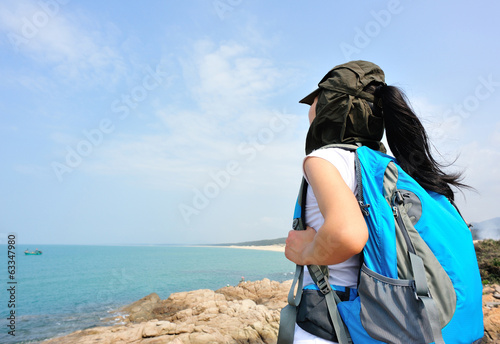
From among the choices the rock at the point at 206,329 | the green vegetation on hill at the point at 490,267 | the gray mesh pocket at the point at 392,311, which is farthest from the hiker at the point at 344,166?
the green vegetation on hill at the point at 490,267

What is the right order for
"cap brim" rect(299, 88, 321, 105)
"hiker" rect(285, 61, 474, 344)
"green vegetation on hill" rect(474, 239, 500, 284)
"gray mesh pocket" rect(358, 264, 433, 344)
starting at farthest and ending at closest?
1. "green vegetation on hill" rect(474, 239, 500, 284)
2. "cap brim" rect(299, 88, 321, 105)
3. "hiker" rect(285, 61, 474, 344)
4. "gray mesh pocket" rect(358, 264, 433, 344)

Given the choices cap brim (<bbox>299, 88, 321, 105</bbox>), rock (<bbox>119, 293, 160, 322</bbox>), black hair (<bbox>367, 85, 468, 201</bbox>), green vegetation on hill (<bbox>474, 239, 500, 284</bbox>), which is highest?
cap brim (<bbox>299, 88, 321, 105</bbox>)

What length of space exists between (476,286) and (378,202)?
541 mm

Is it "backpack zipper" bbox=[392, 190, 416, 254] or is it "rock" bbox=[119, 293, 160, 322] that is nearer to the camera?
"backpack zipper" bbox=[392, 190, 416, 254]

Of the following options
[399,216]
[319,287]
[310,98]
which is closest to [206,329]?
[319,287]

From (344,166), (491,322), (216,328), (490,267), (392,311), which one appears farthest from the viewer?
(490,267)

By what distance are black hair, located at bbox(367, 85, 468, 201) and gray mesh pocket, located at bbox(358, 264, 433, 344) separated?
62 centimetres

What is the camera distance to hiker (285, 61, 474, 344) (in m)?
1.29

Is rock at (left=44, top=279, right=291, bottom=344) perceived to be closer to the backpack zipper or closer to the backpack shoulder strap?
the backpack shoulder strap

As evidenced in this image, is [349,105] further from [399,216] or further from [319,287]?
[319,287]

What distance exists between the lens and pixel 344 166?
140 centimetres

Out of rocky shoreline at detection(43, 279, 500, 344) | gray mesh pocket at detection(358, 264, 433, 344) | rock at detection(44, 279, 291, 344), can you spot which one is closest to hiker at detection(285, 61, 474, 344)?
gray mesh pocket at detection(358, 264, 433, 344)

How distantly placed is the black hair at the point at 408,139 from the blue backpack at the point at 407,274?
266 millimetres

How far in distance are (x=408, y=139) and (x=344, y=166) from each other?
1.70ft
